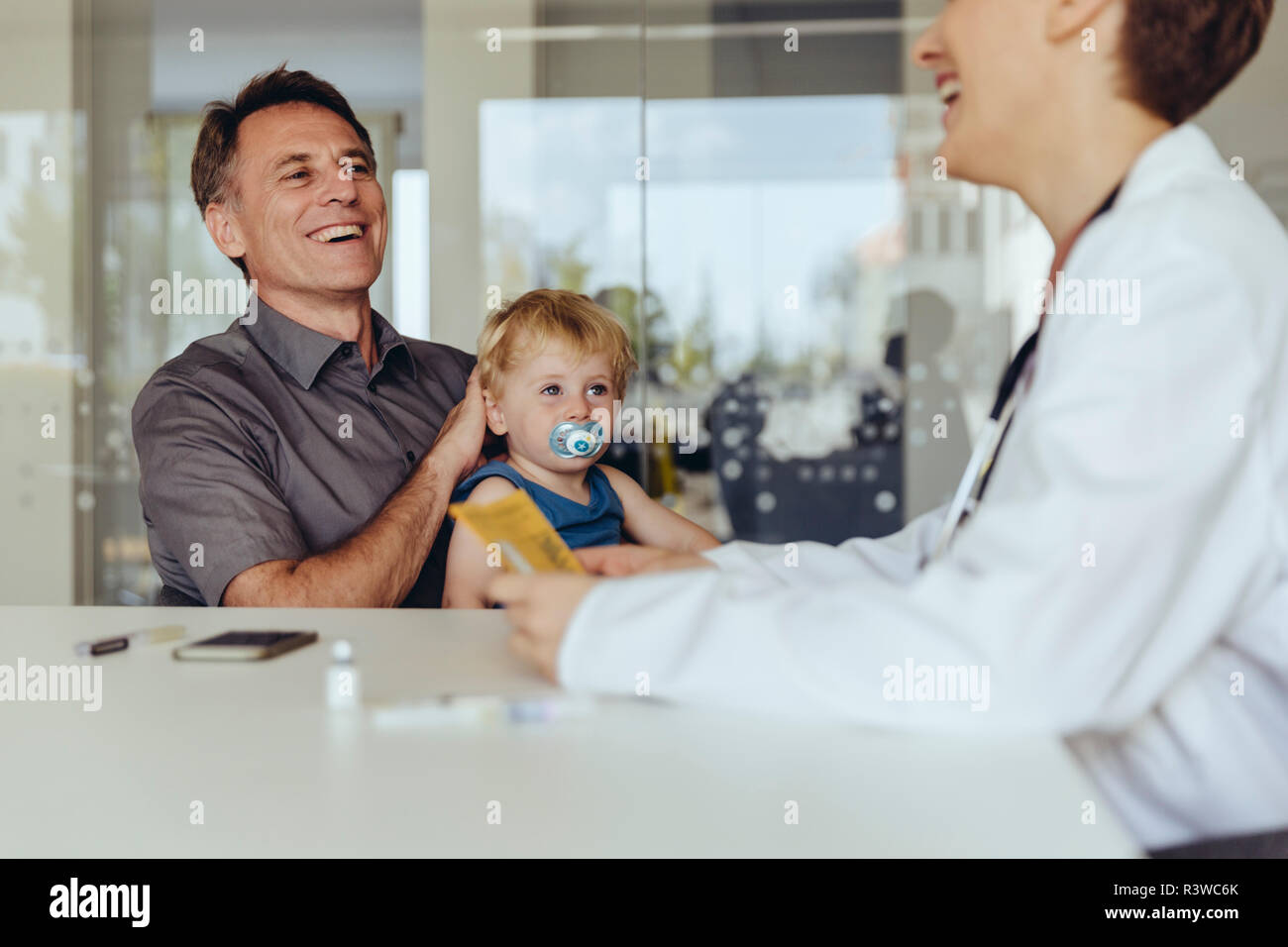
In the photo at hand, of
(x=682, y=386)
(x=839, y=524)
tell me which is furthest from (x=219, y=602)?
(x=839, y=524)

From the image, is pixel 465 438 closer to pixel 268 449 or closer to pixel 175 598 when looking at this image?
pixel 268 449

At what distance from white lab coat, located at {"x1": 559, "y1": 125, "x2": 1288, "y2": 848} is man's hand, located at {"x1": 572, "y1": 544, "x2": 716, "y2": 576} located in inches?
13.8

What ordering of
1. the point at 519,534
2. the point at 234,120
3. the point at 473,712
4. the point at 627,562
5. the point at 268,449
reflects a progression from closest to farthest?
the point at 473,712 < the point at 519,534 < the point at 627,562 < the point at 268,449 < the point at 234,120

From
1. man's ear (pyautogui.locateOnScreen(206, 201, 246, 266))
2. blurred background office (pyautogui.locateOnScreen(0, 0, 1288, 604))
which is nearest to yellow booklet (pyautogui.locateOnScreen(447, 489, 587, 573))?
man's ear (pyautogui.locateOnScreen(206, 201, 246, 266))

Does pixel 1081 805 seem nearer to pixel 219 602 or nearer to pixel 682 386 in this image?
pixel 219 602

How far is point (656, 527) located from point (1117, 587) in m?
1.86

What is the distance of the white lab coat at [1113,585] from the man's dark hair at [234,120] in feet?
6.78

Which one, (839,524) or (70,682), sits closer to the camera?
(70,682)

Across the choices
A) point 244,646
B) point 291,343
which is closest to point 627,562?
point 244,646

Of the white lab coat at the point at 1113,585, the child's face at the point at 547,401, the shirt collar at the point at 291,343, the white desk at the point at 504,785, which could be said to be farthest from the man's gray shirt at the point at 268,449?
the white lab coat at the point at 1113,585

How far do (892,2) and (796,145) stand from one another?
625 mm

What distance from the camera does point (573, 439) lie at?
2.43 metres

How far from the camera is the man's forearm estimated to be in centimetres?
225
